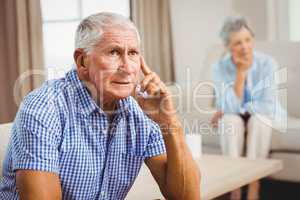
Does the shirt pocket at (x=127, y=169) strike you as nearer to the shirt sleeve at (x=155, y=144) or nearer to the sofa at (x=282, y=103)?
the shirt sleeve at (x=155, y=144)

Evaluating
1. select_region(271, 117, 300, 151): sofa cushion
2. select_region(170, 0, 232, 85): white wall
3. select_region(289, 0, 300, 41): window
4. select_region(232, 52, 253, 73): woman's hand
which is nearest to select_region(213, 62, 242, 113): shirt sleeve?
select_region(232, 52, 253, 73): woman's hand

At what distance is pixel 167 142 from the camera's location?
1.44 m

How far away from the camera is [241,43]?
340cm

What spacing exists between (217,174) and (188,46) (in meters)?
2.36

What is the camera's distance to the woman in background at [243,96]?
317cm

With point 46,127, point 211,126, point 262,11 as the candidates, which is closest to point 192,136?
point 211,126

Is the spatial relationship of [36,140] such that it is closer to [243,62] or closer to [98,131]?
[98,131]

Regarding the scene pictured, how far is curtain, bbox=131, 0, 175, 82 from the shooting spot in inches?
164

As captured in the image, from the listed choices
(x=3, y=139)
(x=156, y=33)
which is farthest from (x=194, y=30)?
(x=3, y=139)

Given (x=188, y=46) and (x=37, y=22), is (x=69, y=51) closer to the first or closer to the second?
(x=37, y=22)

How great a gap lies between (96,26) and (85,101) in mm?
194

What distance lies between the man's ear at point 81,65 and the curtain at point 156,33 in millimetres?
2778

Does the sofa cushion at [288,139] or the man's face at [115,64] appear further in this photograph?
the sofa cushion at [288,139]

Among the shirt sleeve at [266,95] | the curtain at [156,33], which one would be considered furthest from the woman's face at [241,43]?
the curtain at [156,33]
